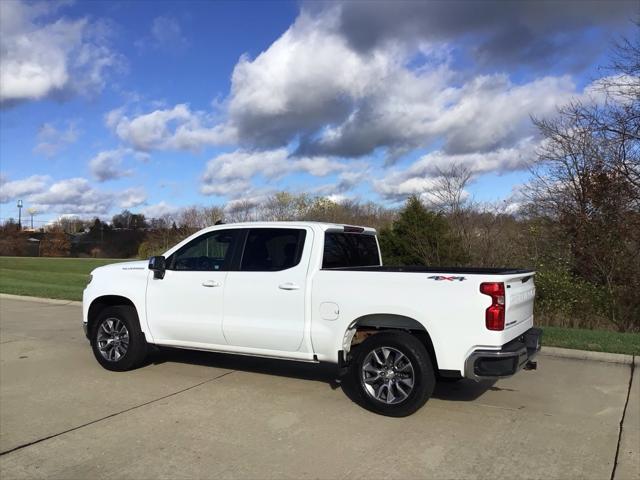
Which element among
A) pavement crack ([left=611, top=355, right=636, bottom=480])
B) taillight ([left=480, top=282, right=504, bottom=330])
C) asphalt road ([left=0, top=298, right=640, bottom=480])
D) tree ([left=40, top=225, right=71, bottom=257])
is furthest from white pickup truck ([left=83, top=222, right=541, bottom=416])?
tree ([left=40, top=225, right=71, bottom=257])

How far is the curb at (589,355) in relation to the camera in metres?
7.82

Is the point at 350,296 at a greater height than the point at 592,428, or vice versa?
the point at 350,296

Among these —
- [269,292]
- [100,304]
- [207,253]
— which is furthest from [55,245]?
[269,292]

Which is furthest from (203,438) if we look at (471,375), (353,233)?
(353,233)

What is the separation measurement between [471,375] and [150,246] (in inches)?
1328

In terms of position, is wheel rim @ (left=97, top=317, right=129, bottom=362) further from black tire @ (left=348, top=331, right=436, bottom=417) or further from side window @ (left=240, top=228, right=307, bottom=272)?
black tire @ (left=348, top=331, right=436, bottom=417)

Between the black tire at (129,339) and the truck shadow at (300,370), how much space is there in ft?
2.11

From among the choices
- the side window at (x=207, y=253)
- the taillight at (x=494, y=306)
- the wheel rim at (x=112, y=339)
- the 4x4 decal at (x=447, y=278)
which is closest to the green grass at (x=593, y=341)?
the taillight at (x=494, y=306)

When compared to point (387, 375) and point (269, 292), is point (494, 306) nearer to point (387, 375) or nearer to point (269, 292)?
point (387, 375)

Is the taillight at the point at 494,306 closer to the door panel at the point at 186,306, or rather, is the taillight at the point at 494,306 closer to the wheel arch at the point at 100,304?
the door panel at the point at 186,306

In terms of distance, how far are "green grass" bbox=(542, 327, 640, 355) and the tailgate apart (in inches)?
105

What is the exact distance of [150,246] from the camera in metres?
36.7

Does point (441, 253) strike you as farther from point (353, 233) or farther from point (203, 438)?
point (203, 438)

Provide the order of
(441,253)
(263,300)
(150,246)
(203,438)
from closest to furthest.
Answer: (203,438) → (263,300) → (441,253) → (150,246)
